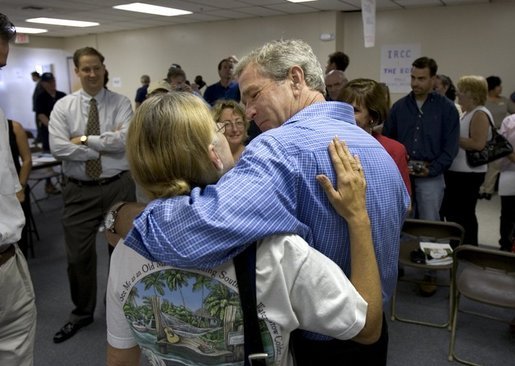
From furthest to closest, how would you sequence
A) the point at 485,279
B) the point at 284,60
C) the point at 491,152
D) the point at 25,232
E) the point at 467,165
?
1. the point at 25,232
2. the point at 467,165
3. the point at 491,152
4. the point at 485,279
5. the point at 284,60

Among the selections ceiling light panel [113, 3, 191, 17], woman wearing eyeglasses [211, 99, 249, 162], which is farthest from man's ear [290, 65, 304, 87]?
ceiling light panel [113, 3, 191, 17]

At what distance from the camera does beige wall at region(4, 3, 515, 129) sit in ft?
22.4

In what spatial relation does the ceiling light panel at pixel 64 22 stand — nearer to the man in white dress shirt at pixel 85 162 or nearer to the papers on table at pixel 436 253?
the man in white dress shirt at pixel 85 162

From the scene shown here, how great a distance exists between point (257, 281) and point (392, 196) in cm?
41

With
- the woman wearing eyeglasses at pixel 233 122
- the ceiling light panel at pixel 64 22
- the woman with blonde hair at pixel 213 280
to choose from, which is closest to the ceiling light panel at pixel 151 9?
the ceiling light panel at pixel 64 22

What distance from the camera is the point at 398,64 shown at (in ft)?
24.8

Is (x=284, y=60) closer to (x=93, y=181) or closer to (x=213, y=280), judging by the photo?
(x=213, y=280)

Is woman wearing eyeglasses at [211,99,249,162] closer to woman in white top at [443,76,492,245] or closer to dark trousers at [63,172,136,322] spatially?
dark trousers at [63,172,136,322]

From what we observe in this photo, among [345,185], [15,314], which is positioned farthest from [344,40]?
[345,185]

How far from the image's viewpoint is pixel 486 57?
6.91 m

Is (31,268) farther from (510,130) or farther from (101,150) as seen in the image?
(510,130)

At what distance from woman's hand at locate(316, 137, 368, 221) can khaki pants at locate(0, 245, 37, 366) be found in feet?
4.24

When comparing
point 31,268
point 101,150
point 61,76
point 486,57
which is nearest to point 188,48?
point 61,76

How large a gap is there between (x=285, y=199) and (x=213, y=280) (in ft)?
0.67
